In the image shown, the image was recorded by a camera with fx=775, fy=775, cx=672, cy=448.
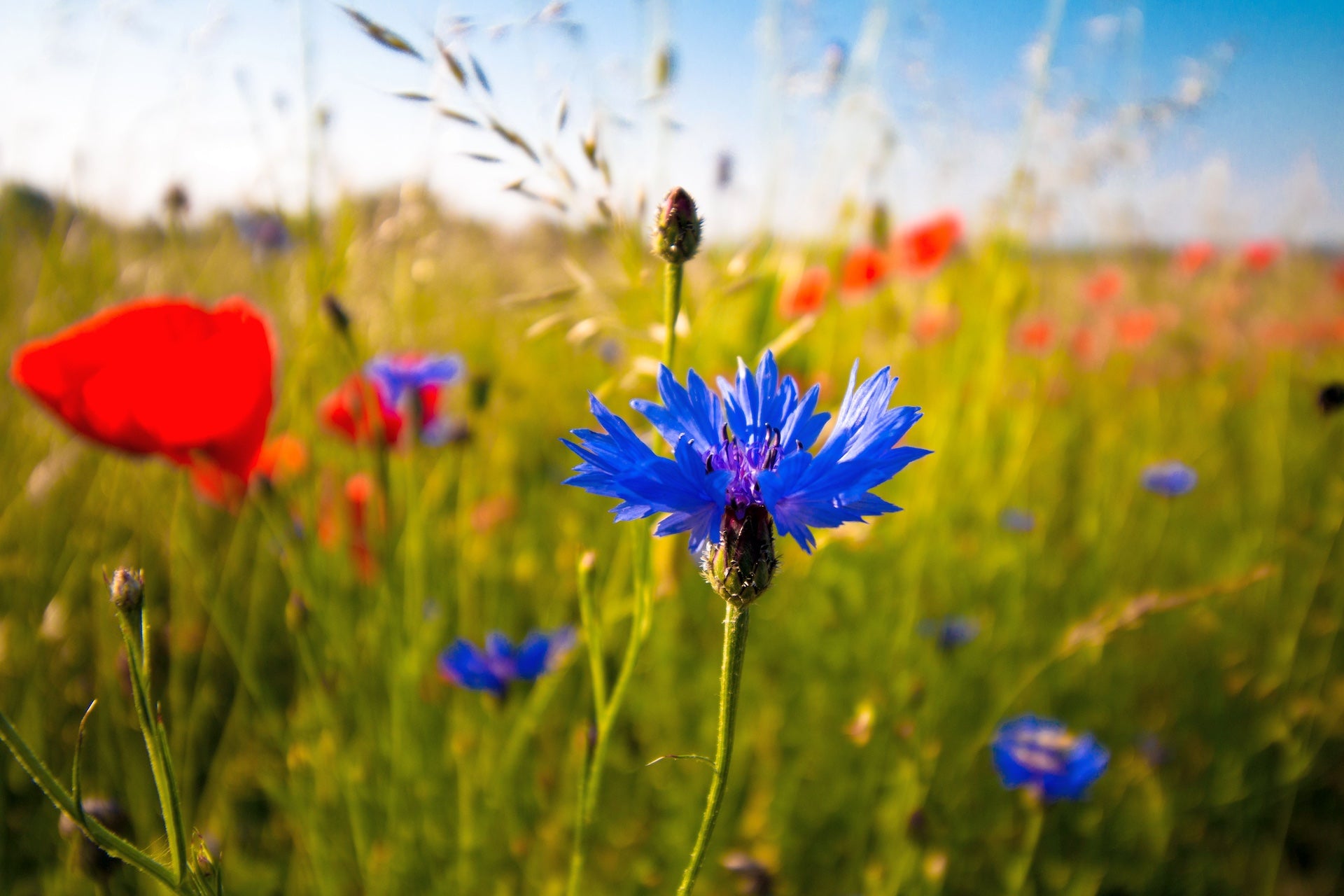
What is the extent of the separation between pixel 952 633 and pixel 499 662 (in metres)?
0.64

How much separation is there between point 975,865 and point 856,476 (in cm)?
105

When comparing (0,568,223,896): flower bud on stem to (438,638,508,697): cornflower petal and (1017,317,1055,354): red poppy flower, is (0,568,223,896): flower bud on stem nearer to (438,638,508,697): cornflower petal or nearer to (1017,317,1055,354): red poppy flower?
(438,638,508,697): cornflower petal

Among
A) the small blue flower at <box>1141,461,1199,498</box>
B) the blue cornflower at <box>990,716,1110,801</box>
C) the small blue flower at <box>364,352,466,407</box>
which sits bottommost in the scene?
the blue cornflower at <box>990,716,1110,801</box>

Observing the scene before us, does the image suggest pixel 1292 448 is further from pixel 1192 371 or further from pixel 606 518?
pixel 606 518

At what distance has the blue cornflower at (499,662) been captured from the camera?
Result: 90 cm

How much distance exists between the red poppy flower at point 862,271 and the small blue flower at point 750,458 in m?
1.31

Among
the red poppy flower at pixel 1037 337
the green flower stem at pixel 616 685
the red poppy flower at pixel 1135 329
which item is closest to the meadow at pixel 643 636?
the green flower stem at pixel 616 685

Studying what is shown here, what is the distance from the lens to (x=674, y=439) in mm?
418

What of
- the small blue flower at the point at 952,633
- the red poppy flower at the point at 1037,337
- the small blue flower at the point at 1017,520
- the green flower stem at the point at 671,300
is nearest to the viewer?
the green flower stem at the point at 671,300

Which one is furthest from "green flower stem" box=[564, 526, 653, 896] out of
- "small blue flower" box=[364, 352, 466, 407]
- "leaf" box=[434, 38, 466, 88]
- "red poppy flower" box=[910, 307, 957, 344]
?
"red poppy flower" box=[910, 307, 957, 344]

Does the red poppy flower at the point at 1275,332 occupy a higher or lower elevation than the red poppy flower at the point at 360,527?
higher

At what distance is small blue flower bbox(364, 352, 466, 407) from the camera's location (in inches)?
40.5

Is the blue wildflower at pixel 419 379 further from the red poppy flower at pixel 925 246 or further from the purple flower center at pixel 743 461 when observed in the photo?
→ the red poppy flower at pixel 925 246

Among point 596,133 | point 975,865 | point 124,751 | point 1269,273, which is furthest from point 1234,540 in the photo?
point 1269,273
